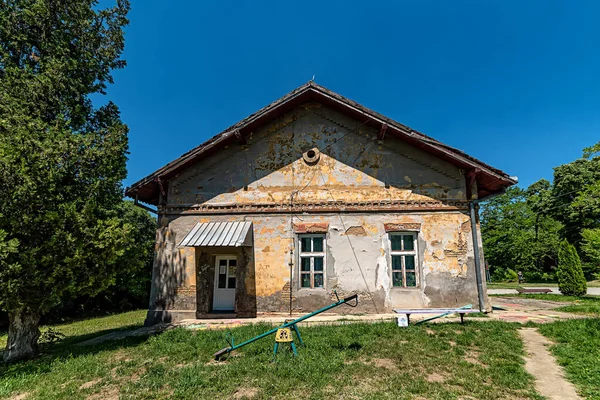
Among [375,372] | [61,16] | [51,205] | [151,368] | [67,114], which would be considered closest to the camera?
[375,372]

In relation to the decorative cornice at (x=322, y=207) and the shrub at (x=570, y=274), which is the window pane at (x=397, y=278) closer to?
the decorative cornice at (x=322, y=207)

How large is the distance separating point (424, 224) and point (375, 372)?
614 cm

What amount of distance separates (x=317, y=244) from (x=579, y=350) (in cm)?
674

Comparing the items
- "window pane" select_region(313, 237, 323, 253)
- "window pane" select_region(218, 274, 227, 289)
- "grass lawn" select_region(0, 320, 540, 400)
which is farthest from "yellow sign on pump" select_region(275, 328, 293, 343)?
"window pane" select_region(218, 274, 227, 289)

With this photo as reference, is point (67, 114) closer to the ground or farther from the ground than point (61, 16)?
closer to the ground

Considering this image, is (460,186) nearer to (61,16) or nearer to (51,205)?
(51,205)

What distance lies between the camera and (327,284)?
998 centimetres

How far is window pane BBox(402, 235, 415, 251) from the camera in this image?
33.2 ft

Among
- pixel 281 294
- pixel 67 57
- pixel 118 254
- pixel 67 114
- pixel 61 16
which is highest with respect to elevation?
pixel 61 16

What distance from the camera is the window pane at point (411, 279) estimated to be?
9891 millimetres

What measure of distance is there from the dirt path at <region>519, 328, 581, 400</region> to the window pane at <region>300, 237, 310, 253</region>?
6.11 meters

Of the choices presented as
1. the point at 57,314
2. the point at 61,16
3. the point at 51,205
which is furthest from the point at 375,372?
the point at 57,314

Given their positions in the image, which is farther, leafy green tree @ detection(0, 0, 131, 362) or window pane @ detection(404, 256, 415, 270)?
window pane @ detection(404, 256, 415, 270)

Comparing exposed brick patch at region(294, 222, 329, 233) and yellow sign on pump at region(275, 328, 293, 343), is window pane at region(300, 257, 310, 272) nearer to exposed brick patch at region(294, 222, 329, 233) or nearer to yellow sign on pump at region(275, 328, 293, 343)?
exposed brick patch at region(294, 222, 329, 233)
